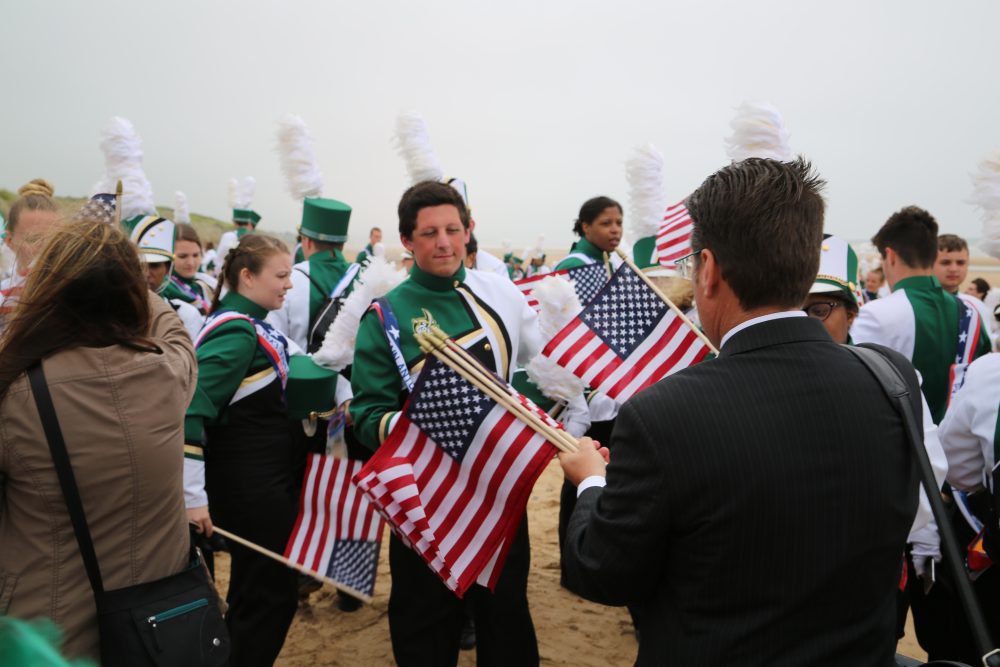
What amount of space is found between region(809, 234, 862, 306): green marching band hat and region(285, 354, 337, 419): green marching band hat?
2.54 metres

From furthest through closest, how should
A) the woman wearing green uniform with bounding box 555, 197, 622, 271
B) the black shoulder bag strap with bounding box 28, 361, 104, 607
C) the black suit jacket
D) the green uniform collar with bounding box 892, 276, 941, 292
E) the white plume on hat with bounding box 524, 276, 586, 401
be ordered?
the woman wearing green uniform with bounding box 555, 197, 622, 271 → the green uniform collar with bounding box 892, 276, 941, 292 → the white plume on hat with bounding box 524, 276, 586, 401 → the black shoulder bag strap with bounding box 28, 361, 104, 607 → the black suit jacket

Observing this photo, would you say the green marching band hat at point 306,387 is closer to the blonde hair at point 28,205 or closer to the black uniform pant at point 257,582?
the black uniform pant at point 257,582

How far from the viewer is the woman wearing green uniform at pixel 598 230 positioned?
6.55 m

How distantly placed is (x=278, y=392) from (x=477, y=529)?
1574 millimetres

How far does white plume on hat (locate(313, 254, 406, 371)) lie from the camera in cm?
415

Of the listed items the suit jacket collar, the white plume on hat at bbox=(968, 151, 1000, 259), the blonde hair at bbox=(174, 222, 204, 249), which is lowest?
the blonde hair at bbox=(174, 222, 204, 249)

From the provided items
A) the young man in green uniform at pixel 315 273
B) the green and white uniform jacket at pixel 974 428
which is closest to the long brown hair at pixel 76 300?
the green and white uniform jacket at pixel 974 428

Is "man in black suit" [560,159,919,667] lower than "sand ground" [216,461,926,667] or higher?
higher

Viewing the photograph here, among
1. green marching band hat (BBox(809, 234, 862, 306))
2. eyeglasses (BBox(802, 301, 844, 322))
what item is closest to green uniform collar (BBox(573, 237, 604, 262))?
green marching band hat (BBox(809, 234, 862, 306))

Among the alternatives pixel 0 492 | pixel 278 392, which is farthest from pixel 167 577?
pixel 278 392

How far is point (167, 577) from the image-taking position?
2373 millimetres

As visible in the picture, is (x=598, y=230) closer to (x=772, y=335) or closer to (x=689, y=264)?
(x=689, y=264)

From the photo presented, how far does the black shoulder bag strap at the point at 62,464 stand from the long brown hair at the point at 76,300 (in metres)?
0.07

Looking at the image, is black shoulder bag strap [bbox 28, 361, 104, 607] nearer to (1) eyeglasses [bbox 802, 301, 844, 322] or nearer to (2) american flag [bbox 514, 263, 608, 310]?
(1) eyeglasses [bbox 802, 301, 844, 322]
